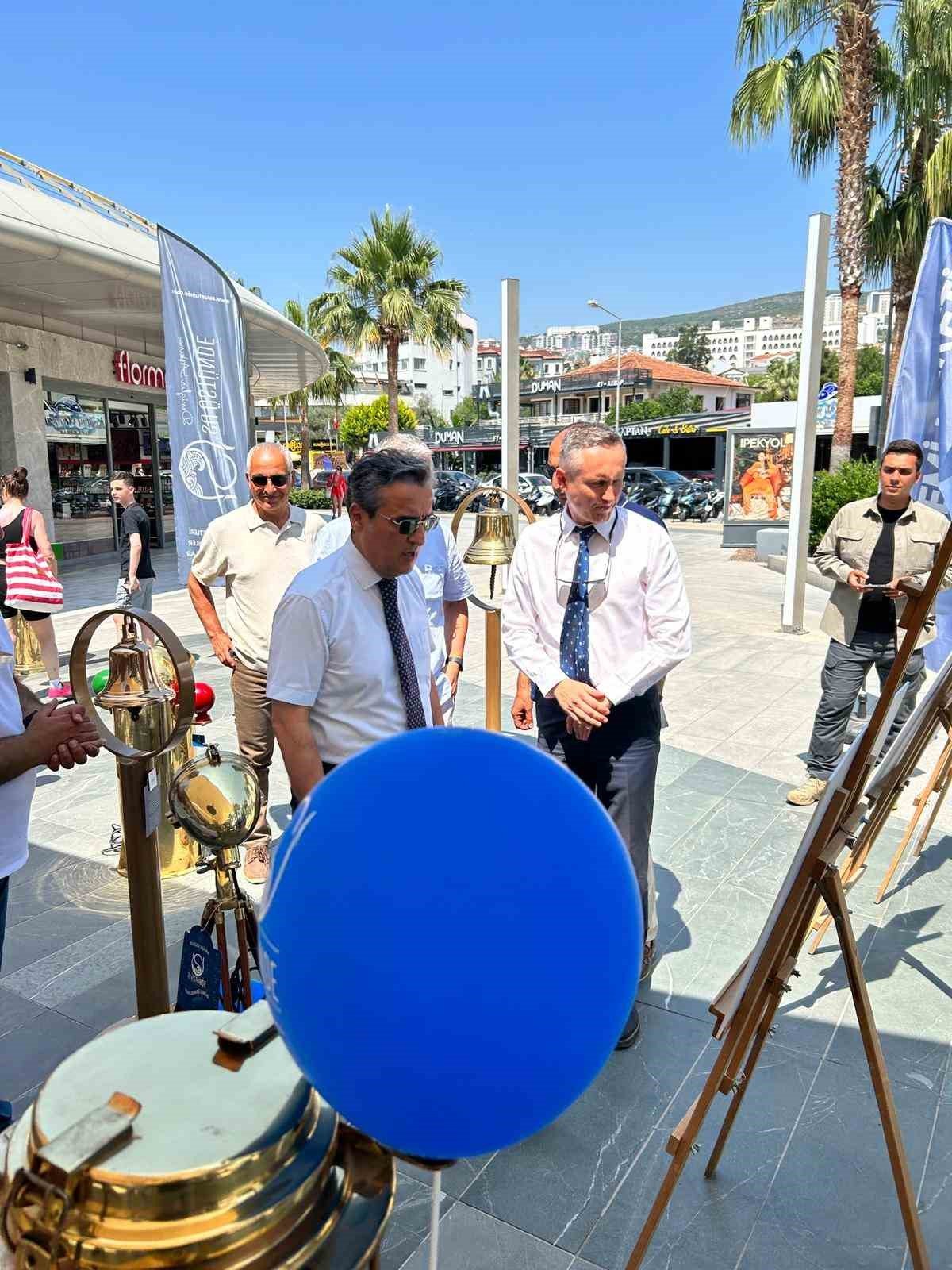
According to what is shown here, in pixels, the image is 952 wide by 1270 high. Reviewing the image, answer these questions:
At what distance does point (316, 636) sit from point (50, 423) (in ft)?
53.0

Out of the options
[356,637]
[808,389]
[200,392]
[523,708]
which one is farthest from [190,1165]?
[808,389]

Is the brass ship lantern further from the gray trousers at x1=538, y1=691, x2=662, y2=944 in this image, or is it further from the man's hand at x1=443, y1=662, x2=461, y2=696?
the man's hand at x1=443, y1=662, x2=461, y2=696

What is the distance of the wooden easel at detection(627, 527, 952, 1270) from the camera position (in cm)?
169

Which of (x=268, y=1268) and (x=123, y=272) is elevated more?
(x=123, y=272)

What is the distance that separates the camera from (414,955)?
74 centimetres

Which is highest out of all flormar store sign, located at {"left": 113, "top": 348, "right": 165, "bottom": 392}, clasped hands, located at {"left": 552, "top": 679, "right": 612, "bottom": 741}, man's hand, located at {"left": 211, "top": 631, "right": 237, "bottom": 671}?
flormar store sign, located at {"left": 113, "top": 348, "right": 165, "bottom": 392}

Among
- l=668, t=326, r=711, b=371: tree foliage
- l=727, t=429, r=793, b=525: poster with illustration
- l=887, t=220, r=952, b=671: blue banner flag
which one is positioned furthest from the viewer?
l=668, t=326, r=711, b=371: tree foliage

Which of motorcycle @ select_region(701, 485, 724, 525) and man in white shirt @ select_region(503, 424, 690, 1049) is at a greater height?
man in white shirt @ select_region(503, 424, 690, 1049)

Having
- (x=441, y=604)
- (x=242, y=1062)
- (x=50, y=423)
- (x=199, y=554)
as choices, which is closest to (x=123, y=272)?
(x=50, y=423)

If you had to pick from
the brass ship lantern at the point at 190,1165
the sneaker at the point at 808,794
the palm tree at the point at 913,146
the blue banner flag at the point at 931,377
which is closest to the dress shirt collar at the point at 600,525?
the brass ship lantern at the point at 190,1165

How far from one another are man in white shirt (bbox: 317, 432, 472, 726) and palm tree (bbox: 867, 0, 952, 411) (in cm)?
1045

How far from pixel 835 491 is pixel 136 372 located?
13998mm

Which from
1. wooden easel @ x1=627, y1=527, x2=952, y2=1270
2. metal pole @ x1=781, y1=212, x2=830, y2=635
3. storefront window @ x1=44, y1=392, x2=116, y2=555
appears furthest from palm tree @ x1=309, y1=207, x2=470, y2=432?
Answer: wooden easel @ x1=627, y1=527, x2=952, y2=1270

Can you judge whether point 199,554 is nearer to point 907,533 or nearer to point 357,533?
point 357,533
